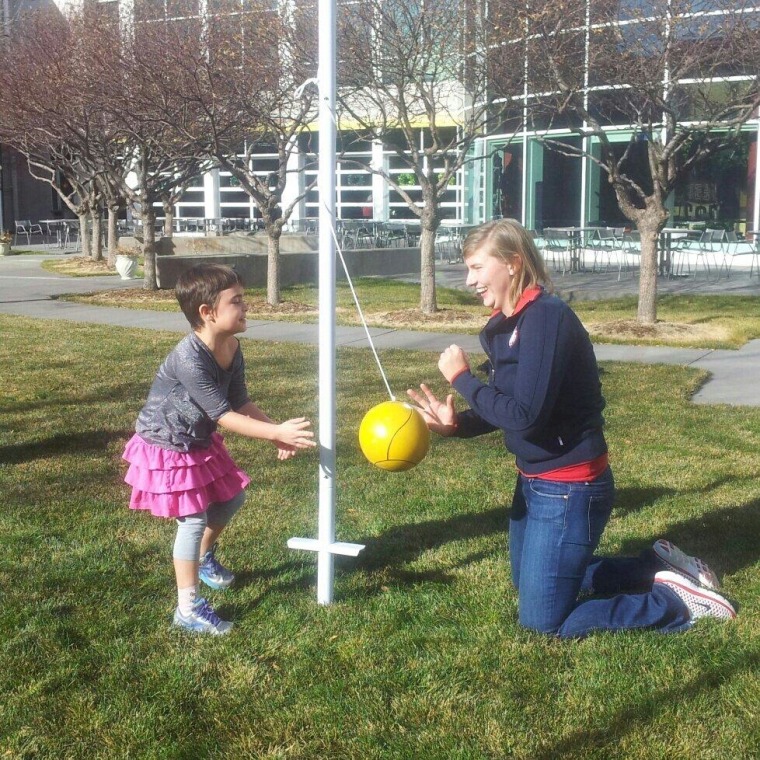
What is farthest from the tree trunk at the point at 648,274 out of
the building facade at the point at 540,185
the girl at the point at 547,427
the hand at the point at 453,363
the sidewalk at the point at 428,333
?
the hand at the point at 453,363

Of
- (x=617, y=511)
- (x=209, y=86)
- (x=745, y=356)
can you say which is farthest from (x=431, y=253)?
(x=617, y=511)

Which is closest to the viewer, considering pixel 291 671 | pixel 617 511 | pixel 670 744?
pixel 670 744

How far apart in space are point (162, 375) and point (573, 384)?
165 cm

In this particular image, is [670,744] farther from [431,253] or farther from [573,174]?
[573,174]

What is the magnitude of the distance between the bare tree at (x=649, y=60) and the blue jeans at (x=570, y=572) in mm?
8316

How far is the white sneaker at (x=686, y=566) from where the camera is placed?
4.06 m

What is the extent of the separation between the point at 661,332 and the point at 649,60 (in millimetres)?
3318

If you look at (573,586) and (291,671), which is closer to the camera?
(291,671)

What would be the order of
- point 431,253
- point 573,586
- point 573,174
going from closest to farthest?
point 573,586 < point 431,253 < point 573,174

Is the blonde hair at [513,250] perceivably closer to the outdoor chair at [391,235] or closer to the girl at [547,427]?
the girl at [547,427]

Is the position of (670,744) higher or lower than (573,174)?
lower

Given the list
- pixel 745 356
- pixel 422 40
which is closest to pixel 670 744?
pixel 745 356

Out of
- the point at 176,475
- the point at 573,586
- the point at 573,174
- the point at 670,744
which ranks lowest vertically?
the point at 670,744

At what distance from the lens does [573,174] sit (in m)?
25.1
